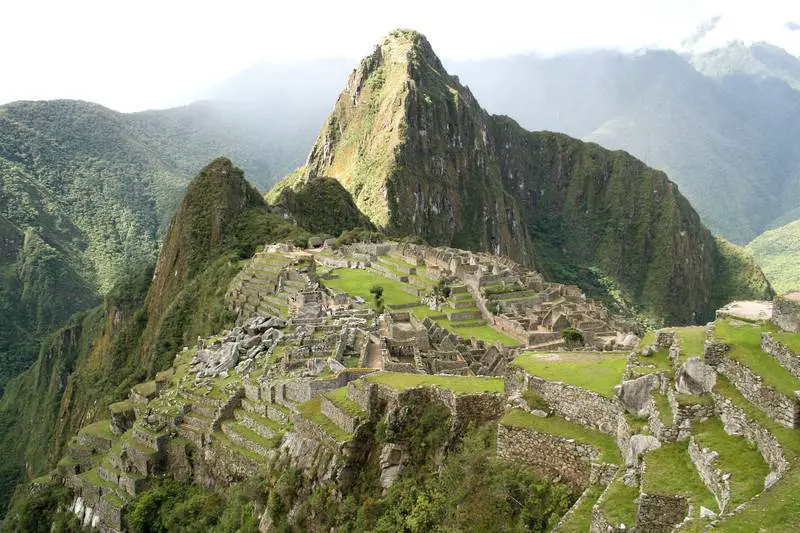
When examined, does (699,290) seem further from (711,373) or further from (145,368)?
(711,373)

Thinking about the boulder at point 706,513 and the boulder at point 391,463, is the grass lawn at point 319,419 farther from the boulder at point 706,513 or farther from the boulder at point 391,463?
the boulder at point 706,513

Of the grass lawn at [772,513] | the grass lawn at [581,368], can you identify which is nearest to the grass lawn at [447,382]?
the grass lawn at [581,368]

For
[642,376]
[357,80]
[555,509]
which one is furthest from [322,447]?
[357,80]

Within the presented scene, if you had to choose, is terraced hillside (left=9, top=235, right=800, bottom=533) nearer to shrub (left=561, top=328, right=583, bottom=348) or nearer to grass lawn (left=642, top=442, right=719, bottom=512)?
grass lawn (left=642, top=442, right=719, bottom=512)

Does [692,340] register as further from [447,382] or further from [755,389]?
[447,382]

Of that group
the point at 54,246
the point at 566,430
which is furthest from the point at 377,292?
the point at 54,246
